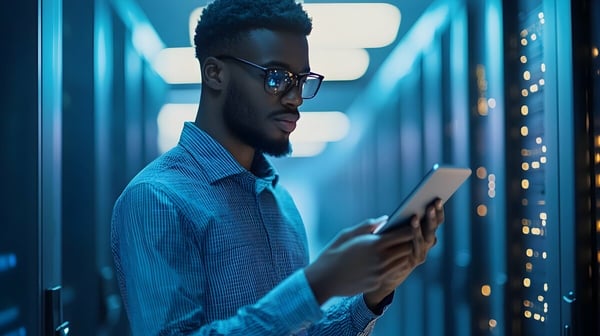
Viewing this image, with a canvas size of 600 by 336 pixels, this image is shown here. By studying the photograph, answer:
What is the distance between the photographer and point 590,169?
5.49 feet

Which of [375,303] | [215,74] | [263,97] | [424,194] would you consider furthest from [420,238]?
[215,74]

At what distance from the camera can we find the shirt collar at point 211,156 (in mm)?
1309

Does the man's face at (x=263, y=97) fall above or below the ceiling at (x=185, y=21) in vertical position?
below

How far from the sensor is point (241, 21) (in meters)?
1.38

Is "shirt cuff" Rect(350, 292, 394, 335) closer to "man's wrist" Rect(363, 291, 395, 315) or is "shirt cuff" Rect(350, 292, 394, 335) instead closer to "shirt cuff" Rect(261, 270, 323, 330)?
"man's wrist" Rect(363, 291, 395, 315)

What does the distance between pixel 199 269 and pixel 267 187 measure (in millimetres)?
296

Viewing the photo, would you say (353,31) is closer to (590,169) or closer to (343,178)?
(343,178)

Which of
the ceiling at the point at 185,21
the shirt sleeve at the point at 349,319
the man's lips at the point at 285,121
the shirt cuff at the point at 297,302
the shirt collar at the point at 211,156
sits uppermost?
the ceiling at the point at 185,21

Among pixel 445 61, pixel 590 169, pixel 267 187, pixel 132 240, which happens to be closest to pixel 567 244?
pixel 590 169

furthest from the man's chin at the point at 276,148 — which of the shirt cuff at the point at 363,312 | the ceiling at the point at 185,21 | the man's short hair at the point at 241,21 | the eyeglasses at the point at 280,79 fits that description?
the ceiling at the point at 185,21

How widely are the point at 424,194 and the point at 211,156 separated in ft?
1.58

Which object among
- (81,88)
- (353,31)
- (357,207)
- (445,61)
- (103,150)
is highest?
(353,31)

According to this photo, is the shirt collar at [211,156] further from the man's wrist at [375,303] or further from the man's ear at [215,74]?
the man's wrist at [375,303]

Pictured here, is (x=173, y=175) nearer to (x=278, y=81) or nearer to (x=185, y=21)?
(x=278, y=81)
